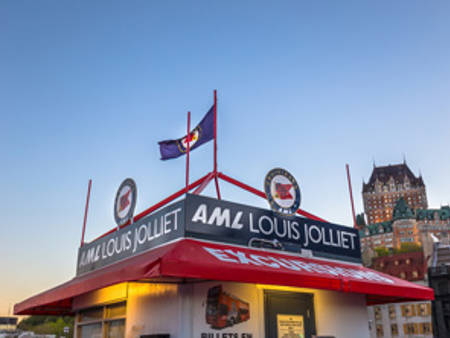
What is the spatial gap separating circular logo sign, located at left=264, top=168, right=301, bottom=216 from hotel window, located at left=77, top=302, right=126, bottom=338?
3.71 meters

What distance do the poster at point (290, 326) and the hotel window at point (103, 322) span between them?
2978 mm

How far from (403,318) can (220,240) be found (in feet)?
239

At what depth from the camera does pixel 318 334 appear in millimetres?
8641

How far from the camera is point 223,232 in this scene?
Result: 8.06m

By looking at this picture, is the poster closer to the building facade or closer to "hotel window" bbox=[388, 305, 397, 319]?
"hotel window" bbox=[388, 305, 397, 319]

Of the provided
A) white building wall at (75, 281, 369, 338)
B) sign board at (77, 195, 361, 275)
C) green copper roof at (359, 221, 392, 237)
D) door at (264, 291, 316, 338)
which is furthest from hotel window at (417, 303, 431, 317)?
green copper roof at (359, 221, 392, 237)

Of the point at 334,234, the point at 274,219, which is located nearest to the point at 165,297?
the point at 274,219

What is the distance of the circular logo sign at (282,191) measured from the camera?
30.2ft

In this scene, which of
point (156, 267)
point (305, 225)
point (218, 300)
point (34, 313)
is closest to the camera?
point (156, 267)

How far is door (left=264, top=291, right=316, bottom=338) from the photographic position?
309 inches

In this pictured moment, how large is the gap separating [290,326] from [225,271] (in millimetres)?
2955

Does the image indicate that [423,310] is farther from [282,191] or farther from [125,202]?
[125,202]

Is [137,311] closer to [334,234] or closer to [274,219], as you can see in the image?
[274,219]

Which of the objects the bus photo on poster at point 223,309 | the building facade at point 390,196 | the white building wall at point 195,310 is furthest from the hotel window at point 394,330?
the building facade at point 390,196
